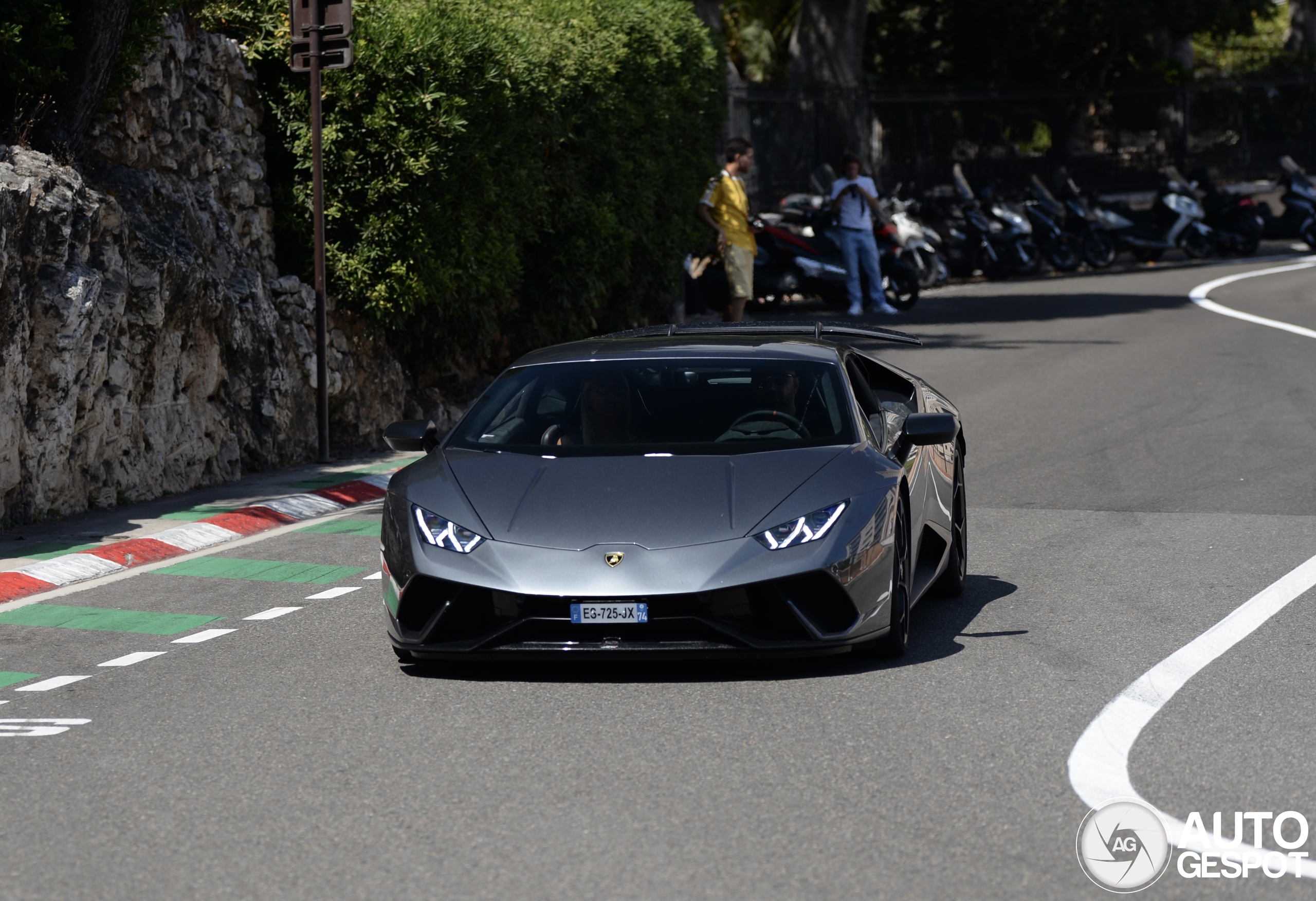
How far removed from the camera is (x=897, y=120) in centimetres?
3675

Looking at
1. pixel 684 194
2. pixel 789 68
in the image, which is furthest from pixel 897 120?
pixel 684 194

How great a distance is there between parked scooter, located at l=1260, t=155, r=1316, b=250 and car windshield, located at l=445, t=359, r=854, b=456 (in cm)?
2937

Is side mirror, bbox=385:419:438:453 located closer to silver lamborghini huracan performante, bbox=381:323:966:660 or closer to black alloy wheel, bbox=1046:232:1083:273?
silver lamborghini huracan performante, bbox=381:323:966:660

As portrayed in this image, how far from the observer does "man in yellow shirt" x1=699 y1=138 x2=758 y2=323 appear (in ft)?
66.0

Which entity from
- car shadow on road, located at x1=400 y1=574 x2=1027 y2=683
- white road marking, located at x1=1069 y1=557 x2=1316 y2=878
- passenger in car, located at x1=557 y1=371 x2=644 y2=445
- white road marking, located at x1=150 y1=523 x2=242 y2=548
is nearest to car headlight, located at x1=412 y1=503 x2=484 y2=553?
car shadow on road, located at x1=400 y1=574 x2=1027 y2=683

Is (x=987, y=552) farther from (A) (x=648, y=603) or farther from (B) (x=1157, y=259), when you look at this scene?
(B) (x=1157, y=259)

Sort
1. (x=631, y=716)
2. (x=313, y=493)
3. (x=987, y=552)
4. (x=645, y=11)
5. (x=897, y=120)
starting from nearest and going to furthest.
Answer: (x=631, y=716) < (x=987, y=552) < (x=313, y=493) < (x=645, y=11) < (x=897, y=120)

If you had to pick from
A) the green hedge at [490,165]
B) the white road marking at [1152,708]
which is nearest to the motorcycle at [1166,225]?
the green hedge at [490,165]

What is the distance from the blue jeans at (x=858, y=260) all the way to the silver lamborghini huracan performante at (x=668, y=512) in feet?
52.8

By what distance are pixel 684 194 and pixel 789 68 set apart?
17.3 m

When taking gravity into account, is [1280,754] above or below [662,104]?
below

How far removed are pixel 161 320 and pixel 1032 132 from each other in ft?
102

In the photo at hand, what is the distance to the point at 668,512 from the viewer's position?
21.6ft

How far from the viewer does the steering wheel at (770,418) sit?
24.2 feet
